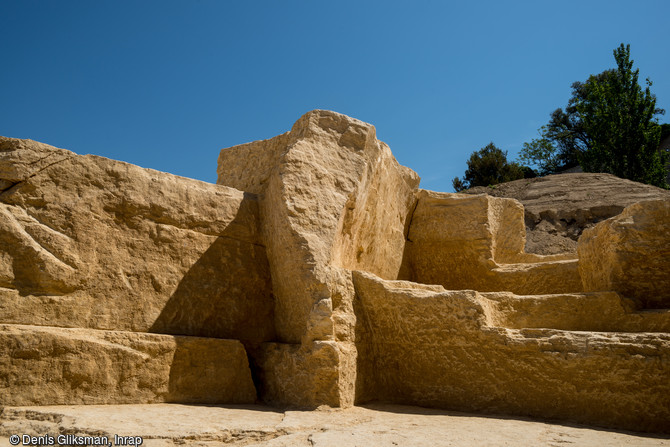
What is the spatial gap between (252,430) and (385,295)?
1.54 meters

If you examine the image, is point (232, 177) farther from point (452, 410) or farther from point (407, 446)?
point (407, 446)

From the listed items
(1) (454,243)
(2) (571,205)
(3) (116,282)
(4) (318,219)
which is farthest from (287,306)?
(2) (571,205)

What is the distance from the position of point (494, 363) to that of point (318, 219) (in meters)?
1.58

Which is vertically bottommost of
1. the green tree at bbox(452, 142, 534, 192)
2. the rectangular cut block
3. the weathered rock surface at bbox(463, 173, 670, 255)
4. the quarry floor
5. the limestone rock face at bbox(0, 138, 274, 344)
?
the quarry floor

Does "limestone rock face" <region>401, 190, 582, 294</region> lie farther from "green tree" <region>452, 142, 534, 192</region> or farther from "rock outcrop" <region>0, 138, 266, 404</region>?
"green tree" <region>452, 142, 534, 192</region>

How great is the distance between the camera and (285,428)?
2781 mm

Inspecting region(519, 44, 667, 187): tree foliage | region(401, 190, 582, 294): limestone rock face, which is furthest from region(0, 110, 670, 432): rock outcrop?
region(519, 44, 667, 187): tree foliage

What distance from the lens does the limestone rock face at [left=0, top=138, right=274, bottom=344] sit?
10.7 ft

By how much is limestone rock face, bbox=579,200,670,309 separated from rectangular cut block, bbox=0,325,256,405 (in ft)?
9.19

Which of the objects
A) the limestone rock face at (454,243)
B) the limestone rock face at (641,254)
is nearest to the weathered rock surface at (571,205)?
the limestone rock face at (454,243)

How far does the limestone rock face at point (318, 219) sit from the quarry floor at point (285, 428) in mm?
514

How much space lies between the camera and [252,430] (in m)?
2.69

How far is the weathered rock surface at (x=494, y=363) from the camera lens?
304 centimetres

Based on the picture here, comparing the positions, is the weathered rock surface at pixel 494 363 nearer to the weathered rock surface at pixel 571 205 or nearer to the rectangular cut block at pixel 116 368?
A: the rectangular cut block at pixel 116 368
